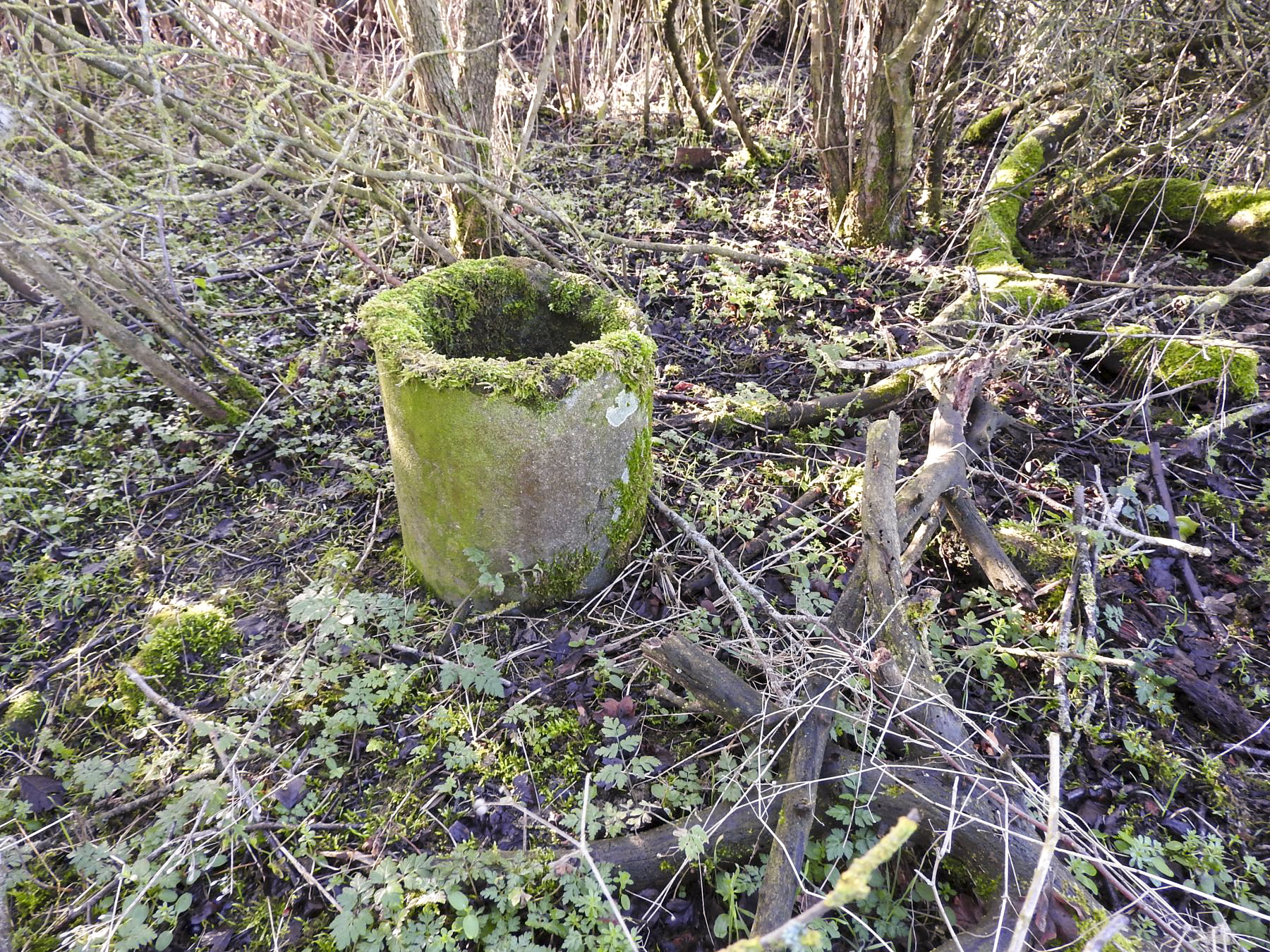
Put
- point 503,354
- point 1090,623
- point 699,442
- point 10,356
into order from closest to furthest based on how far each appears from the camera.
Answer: point 1090,623
point 503,354
point 699,442
point 10,356

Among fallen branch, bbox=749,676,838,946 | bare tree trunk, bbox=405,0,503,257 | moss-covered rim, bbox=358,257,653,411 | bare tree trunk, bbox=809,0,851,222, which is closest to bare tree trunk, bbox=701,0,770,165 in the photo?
bare tree trunk, bbox=809,0,851,222

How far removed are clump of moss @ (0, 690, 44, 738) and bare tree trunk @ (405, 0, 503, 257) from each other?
9.09ft

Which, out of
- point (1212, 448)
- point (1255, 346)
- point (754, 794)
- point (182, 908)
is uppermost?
point (1255, 346)

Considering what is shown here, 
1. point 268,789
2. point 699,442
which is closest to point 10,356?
point 268,789

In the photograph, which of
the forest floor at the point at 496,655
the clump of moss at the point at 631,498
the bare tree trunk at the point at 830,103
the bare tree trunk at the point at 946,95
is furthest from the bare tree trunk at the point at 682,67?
the clump of moss at the point at 631,498

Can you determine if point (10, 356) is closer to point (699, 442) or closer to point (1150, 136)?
point (699, 442)

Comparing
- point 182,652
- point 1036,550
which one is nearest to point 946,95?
point 1036,550

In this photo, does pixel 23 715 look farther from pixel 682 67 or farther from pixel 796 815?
pixel 682 67

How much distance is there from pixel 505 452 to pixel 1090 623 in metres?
2.08

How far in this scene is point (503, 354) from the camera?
2967 mm

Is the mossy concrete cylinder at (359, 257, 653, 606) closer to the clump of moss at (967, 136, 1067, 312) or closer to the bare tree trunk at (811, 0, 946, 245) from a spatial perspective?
the clump of moss at (967, 136, 1067, 312)

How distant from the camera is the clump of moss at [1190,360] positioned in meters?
3.27

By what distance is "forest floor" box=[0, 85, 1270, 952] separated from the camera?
191 cm

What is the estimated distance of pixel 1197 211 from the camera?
14.6 ft
